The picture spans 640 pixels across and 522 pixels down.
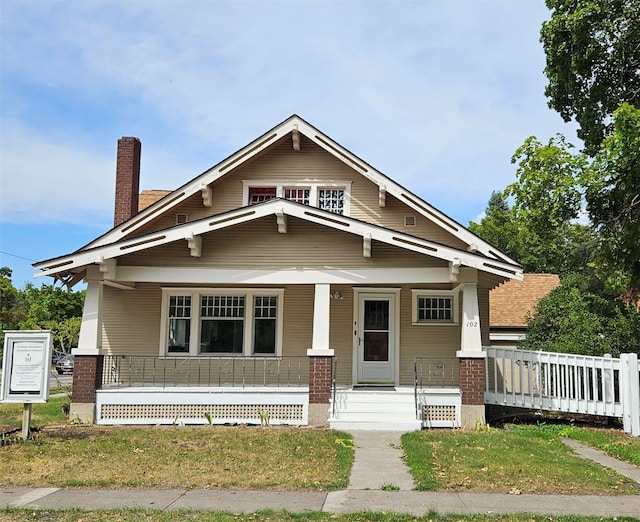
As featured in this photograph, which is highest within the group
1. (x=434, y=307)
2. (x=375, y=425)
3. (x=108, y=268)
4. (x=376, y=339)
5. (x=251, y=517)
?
(x=108, y=268)

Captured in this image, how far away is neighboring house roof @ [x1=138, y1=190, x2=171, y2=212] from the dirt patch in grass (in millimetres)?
8083

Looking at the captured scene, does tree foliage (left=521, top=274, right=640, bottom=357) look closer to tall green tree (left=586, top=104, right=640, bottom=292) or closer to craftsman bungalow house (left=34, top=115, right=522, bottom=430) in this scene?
tall green tree (left=586, top=104, right=640, bottom=292)

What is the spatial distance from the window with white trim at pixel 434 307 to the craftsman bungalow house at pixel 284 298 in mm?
27

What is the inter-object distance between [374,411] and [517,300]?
438 inches

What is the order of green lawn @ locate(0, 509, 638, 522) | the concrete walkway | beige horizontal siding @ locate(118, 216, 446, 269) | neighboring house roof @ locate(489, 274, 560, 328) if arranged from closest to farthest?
green lawn @ locate(0, 509, 638, 522), the concrete walkway, beige horizontal siding @ locate(118, 216, 446, 269), neighboring house roof @ locate(489, 274, 560, 328)

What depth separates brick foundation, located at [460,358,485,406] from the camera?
12.7 metres

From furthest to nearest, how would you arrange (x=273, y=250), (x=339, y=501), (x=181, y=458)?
(x=273, y=250) → (x=181, y=458) → (x=339, y=501)

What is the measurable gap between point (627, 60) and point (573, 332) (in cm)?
689

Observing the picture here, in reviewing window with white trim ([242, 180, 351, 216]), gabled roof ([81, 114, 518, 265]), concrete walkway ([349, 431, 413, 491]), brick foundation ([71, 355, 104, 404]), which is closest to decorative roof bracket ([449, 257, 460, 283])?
gabled roof ([81, 114, 518, 265])

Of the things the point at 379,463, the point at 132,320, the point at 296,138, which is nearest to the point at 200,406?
the point at 132,320

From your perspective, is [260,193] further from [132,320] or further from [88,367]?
[88,367]

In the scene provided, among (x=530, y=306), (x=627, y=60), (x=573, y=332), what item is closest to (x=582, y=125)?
(x=627, y=60)

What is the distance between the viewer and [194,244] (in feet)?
43.1

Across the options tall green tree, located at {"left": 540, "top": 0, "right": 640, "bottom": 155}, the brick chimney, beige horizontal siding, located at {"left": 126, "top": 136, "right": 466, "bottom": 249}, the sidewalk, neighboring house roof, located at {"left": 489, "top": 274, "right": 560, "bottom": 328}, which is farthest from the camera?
neighboring house roof, located at {"left": 489, "top": 274, "right": 560, "bottom": 328}
